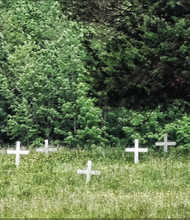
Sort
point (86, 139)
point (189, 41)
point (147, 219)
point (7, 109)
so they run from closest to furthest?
1. point (147, 219)
2. point (189, 41)
3. point (86, 139)
4. point (7, 109)

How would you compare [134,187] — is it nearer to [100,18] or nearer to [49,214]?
[49,214]

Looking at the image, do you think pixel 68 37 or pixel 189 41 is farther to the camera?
pixel 68 37

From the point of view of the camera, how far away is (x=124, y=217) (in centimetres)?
712

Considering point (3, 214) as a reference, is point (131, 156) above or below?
above

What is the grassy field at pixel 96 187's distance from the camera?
7.68 metres

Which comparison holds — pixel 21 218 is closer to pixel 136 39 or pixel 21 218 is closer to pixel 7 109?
pixel 136 39

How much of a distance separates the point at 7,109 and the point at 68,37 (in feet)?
Result: 27.7

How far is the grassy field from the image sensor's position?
768 cm

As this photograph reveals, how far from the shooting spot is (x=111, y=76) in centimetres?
1474

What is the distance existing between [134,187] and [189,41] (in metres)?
4.82

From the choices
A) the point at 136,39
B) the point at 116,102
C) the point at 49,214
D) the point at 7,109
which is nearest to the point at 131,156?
the point at 116,102

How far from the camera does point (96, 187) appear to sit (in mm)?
11297

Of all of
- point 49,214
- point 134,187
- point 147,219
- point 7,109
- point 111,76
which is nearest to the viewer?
point 147,219

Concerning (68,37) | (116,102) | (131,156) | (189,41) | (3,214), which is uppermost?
(68,37)
